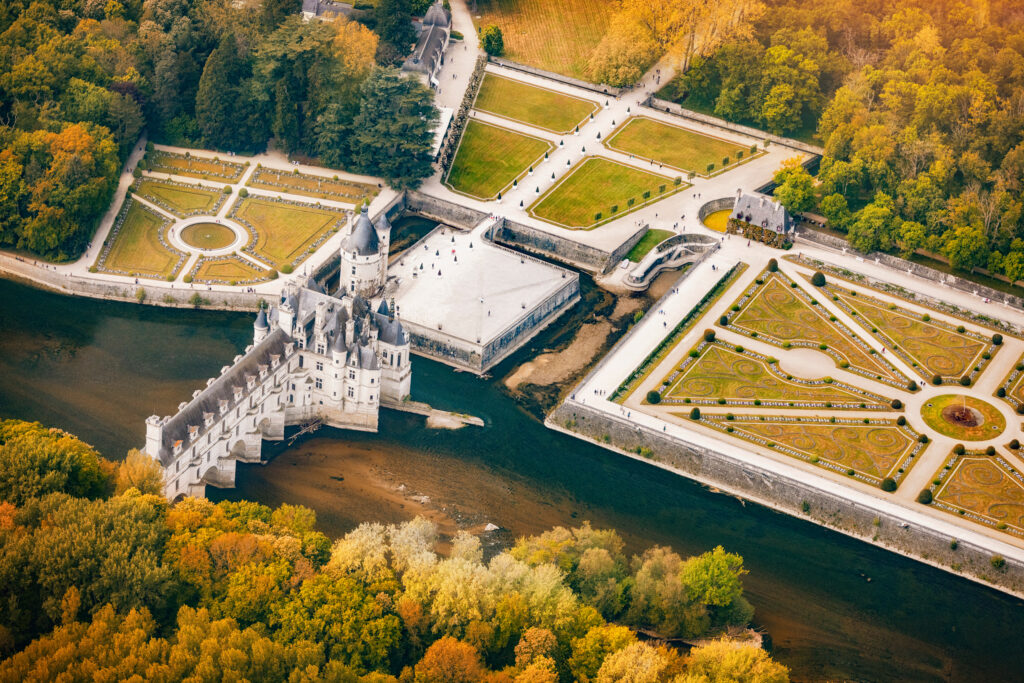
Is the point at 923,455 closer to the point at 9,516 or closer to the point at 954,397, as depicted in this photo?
the point at 954,397

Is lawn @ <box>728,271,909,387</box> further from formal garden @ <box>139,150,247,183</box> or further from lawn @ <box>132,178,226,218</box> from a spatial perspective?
formal garden @ <box>139,150,247,183</box>

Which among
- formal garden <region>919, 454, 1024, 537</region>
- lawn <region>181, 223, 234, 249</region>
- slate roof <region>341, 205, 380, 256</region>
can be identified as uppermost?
slate roof <region>341, 205, 380, 256</region>

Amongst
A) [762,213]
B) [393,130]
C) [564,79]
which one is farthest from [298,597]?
[564,79]

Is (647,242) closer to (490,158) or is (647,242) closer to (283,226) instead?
(490,158)

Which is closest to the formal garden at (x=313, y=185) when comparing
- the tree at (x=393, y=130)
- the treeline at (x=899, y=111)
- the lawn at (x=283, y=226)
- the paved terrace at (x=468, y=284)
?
the tree at (x=393, y=130)

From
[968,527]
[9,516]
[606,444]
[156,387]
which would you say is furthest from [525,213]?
[9,516]

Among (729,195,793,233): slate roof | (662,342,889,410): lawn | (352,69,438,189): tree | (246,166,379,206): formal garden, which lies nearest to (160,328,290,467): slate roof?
(662,342,889,410): lawn
